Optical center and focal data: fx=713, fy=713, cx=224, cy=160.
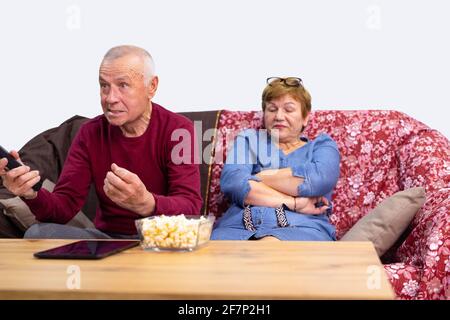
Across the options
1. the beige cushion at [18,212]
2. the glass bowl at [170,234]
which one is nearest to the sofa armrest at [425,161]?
the glass bowl at [170,234]

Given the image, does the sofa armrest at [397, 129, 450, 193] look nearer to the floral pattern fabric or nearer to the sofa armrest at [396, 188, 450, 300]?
the floral pattern fabric

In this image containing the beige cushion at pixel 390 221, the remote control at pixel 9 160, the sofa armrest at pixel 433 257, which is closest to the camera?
the remote control at pixel 9 160

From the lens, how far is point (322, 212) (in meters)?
Result: 2.64

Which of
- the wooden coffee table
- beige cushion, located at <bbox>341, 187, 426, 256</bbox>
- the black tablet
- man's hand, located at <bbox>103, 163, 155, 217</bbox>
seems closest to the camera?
the wooden coffee table

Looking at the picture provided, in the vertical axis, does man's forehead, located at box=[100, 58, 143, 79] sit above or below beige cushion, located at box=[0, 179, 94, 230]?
above

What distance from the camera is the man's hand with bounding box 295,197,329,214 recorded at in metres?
2.58

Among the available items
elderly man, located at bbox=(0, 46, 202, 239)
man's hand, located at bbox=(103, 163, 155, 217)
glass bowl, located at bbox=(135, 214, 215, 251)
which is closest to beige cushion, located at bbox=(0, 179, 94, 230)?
elderly man, located at bbox=(0, 46, 202, 239)

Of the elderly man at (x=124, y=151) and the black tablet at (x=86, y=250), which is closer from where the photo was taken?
the black tablet at (x=86, y=250)

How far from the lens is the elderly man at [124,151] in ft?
7.33

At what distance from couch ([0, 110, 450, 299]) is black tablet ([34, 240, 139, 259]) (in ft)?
3.49

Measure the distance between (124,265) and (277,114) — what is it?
4.43ft

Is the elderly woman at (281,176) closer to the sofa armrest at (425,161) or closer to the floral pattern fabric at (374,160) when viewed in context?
the floral pattern fabric at (374,160)

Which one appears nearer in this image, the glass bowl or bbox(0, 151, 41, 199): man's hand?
the glass bowl

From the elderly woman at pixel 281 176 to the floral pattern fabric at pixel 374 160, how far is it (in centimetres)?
13
